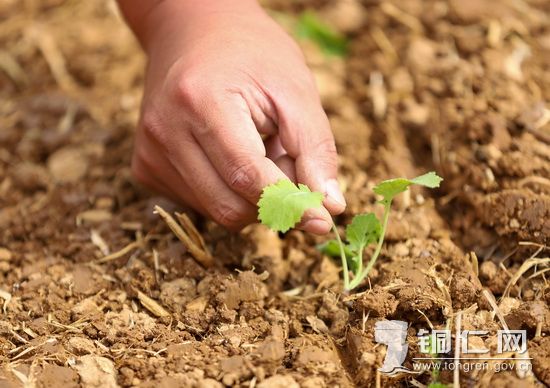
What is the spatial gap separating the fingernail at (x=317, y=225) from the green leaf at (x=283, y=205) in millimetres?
53

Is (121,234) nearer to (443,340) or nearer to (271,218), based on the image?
(271,218)

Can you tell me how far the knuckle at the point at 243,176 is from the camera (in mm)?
1485

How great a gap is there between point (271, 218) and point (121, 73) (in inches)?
51.1

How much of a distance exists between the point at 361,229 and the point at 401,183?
152mm

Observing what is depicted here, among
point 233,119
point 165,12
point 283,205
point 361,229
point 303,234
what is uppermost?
point 165,12

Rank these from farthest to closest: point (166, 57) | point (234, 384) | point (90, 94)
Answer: point (90, 94)
point (166, 57)
point (234, 384)

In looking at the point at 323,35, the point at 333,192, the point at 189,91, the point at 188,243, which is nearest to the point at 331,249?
the point at 333,192

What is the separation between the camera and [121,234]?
1857mm

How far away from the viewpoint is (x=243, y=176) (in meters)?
1.50

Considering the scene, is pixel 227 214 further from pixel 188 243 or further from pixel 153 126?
pixel 153 126

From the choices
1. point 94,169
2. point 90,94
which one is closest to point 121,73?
point 90,94

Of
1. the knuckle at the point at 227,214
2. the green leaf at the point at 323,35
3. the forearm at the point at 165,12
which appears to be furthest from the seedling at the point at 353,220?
the green leaf at the point at 323,35

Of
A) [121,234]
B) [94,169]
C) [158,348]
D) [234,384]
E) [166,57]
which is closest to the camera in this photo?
[234,384]

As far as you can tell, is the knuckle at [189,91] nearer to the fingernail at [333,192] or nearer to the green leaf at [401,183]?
the fingernail at [333,192]
